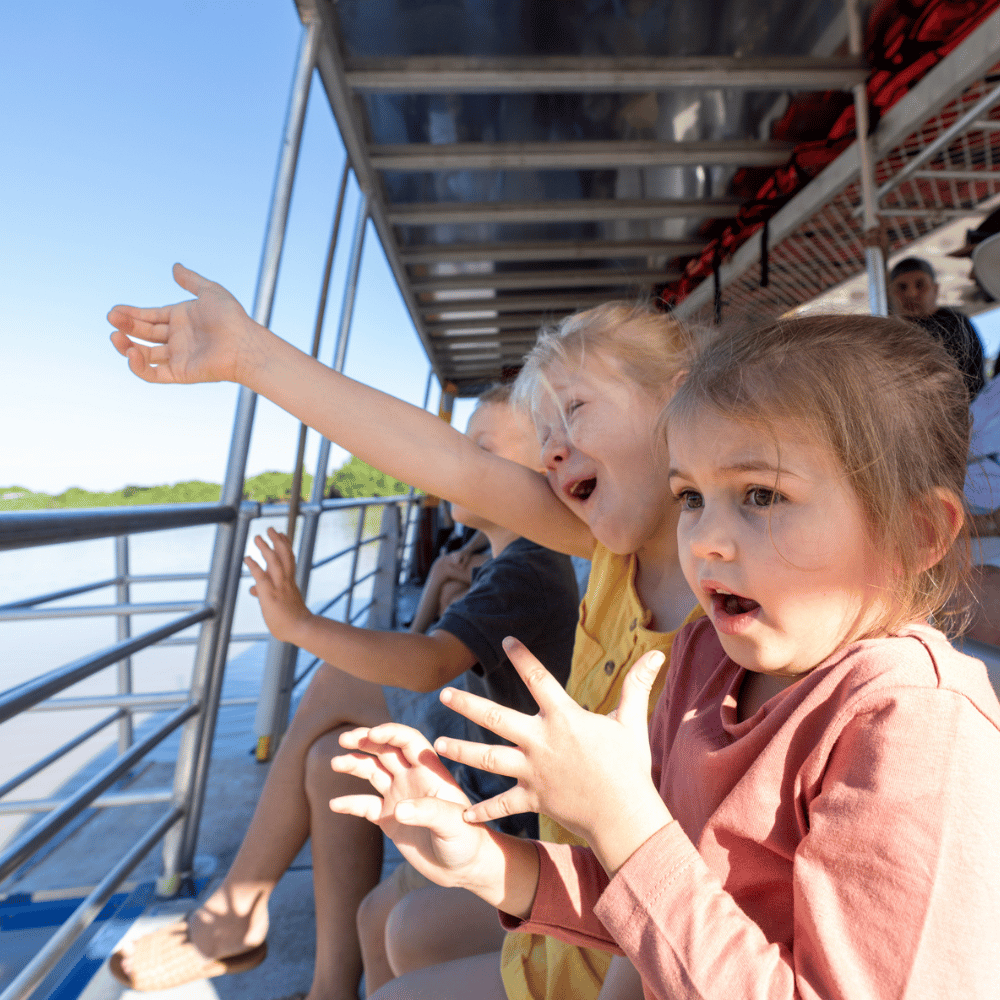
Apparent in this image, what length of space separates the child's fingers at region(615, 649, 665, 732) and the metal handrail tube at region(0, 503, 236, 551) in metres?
0.67

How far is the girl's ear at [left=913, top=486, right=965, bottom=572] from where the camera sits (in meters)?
A: 0.55

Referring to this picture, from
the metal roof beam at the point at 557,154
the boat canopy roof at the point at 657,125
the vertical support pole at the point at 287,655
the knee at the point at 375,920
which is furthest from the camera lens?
the vertical support pole at the point at 287,655

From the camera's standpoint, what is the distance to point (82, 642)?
14.9 feet

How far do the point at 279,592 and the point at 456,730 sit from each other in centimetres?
43

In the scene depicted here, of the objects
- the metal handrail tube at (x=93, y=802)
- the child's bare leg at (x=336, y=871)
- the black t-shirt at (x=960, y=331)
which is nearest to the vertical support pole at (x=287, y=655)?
the metal handrail tube at (x=93, y=802)

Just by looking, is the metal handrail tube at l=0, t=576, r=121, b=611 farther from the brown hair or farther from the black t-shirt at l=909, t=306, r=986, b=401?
the black t-shirt at l=909, t=306, r=986, b=401

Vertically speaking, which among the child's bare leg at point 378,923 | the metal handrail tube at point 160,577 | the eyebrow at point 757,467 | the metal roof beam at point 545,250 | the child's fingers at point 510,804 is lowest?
the child's bare leg at point 378,923

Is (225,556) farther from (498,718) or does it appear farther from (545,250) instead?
(545,250)

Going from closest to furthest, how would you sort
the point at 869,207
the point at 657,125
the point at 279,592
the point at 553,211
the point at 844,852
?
the point at 844,852
the point at 279,592
the point at 869,207
the point at 657,125
the point at 553,211

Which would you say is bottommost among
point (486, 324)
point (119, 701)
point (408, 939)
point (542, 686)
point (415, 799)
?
point (408, 939)

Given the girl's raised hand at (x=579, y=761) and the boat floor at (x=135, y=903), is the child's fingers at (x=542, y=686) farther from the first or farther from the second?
the boat floor at (x=135, y=903)

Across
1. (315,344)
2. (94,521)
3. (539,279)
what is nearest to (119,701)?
(94,521)

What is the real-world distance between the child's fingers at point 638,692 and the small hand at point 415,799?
0.17 meters

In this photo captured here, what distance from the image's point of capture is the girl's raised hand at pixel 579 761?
1.61ft
